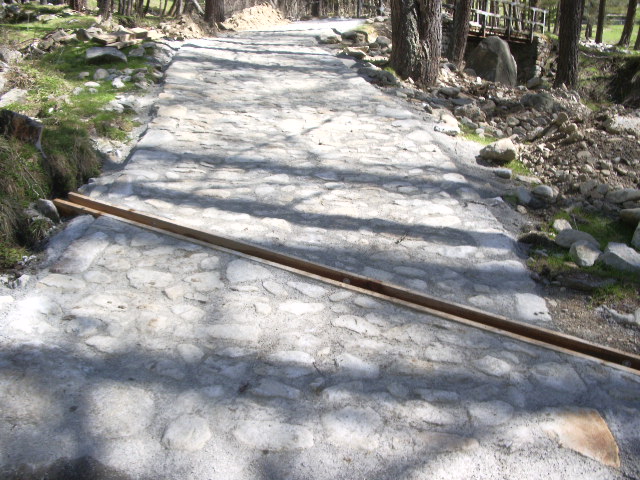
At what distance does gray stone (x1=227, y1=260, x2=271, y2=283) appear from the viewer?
10.8ft

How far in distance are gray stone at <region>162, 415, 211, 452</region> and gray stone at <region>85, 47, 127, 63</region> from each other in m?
6.80

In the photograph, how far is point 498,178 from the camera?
17.9 ft

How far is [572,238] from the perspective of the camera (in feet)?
13.3

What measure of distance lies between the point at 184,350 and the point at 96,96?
15.3ft

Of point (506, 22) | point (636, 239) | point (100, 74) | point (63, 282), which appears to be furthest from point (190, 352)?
point (506, 22)

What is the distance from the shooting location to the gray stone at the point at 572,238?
4.02m

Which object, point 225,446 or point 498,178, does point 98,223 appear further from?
point 498,178

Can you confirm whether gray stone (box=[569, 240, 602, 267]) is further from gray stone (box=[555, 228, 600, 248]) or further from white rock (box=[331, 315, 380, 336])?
white rock (box=[331, 315, 380, 336])

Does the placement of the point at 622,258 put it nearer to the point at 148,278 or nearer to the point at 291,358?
the point at 291,358

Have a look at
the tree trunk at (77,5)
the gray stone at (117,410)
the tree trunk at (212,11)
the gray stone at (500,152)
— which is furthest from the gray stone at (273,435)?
the tree trunk at (212,11)

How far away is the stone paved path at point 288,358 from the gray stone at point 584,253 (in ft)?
1.37

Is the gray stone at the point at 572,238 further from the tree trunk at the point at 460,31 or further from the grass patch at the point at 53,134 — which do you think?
the tree trunk at the point at 460,31

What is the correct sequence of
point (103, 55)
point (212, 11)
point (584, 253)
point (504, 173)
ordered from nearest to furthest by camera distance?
point (584, 253)
point (504, 173)
point (103, 55)
point (212, 11)

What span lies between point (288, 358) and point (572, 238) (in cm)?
251
